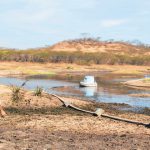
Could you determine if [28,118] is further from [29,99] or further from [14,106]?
[29,99]

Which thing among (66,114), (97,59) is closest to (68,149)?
(66,114)

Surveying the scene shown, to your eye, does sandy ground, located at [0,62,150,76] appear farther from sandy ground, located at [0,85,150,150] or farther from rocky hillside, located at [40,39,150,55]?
rocky hillside, located at [40,39,150,55]

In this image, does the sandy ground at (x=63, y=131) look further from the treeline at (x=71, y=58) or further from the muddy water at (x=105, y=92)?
the treeline at (x=71, y=58)

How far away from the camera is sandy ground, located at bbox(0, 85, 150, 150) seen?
1353 cm

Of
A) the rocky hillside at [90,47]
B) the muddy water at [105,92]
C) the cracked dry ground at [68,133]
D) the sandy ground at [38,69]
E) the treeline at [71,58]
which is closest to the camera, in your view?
the cracked dry ground at [68,133]

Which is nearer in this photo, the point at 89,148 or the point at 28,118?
the point at 89,148

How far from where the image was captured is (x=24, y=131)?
16078 millimetres

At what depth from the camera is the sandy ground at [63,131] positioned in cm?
1353

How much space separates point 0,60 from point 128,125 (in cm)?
11809

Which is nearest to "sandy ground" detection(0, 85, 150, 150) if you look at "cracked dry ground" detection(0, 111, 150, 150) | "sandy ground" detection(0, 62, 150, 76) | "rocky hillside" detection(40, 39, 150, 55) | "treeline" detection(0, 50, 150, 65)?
"cracked dry ground" detection(0, 111, 150, 150)

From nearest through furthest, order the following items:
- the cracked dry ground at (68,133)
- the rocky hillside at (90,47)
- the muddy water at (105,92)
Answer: the cracked dry ground at (68,133)
the muddy water at (105,92)
the rocky hillside at (90,47)

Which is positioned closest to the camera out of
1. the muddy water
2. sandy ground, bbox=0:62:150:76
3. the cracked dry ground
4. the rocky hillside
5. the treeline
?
the cracked dry ground


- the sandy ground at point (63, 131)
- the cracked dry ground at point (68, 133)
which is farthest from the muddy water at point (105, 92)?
the cracked dry ground at point (68, 133)

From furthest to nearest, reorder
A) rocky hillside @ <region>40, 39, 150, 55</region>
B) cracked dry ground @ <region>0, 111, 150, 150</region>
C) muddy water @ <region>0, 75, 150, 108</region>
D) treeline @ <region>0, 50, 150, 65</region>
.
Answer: rocky hillside @ <region>40, 39, 150, 55</region>
treeline @ <region>0, 50, 150, 65</region>
muddy water @ <region>0, 75, 150, 108</region>
cracked dry ground @ <region>0, 111, 150, 150</region>
